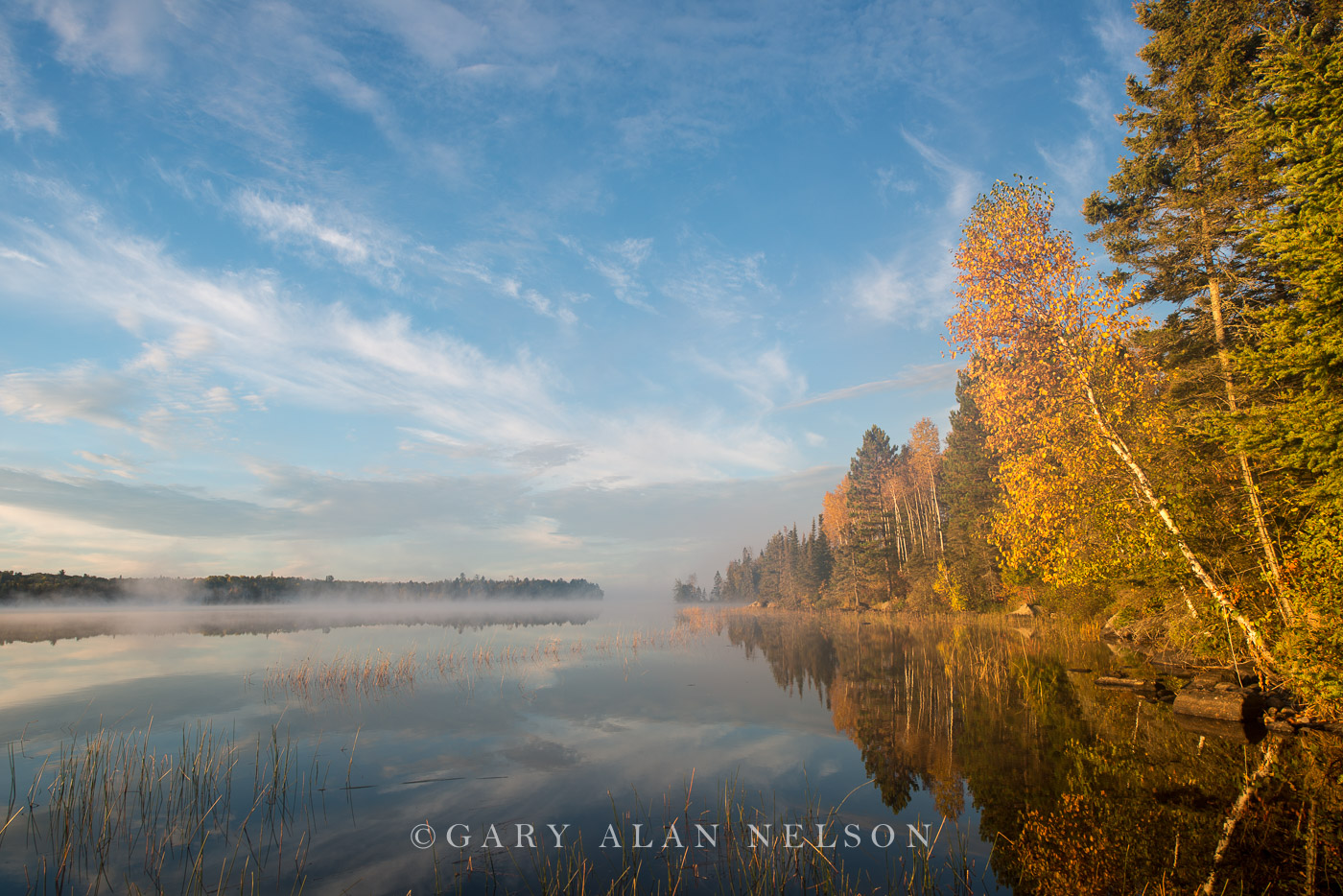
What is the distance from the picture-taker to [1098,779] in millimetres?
10602

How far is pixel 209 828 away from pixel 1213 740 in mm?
21452

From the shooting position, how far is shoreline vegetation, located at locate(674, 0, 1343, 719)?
1111 centimetres

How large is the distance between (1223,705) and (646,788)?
16.1m

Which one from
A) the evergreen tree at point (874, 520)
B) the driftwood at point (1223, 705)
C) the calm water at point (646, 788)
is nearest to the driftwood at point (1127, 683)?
the calm water at point (646, 788)

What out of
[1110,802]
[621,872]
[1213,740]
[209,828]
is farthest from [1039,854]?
[209,828]

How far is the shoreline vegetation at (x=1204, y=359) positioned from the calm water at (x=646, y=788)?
402cm

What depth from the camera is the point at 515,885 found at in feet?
24.5

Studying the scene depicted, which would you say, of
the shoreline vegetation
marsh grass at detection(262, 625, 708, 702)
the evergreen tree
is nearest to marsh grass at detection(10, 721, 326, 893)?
marsh grass at detection(262, 625, 708, 702)

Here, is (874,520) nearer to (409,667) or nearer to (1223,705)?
(1223,705)

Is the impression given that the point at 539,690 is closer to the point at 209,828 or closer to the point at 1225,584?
the point at 209,828

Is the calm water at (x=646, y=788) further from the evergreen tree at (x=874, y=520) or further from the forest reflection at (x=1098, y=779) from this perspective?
the evergreen tree at (x=874, y=520)

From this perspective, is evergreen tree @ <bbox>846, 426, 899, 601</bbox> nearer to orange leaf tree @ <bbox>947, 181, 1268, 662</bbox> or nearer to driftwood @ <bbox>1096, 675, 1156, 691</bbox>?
driftwood @ <bbox>1096, 675, 1156, 691</bbox>

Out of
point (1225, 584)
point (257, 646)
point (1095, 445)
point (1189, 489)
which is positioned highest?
point (1095, 445)

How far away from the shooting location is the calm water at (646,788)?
25.2 feet
